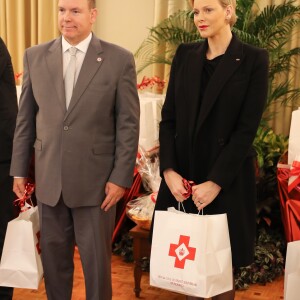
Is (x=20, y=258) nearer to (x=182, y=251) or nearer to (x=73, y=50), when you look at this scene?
(x=182, y=251)

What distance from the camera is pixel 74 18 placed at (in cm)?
227

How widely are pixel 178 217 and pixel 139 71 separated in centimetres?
274

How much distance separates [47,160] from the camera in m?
2.35

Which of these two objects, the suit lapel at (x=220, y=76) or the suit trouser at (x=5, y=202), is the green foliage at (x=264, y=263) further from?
the suit lapel at (x=220, y=76)

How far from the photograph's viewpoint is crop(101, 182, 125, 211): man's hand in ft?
7.76

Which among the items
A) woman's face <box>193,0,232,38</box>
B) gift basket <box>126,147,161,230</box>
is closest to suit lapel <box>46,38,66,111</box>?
woman's face <box>193,0,232,38</box>

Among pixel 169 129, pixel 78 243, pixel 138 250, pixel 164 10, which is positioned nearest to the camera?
pixel 169 129

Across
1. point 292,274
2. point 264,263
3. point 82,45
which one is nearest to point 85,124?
point 82,45

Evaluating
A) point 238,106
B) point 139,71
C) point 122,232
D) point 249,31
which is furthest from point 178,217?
point 139,71

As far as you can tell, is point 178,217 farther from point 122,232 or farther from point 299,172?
point 122,232

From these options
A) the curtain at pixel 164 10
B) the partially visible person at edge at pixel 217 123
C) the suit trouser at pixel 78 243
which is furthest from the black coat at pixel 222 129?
the curtain at pixel 164 10

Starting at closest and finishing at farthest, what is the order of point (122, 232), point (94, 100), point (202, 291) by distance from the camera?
point (202, 291), point (94, 100), point (122, 232)

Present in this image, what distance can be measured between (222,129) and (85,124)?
60 cm

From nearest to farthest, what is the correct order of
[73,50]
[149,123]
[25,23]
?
[73,50]
[149,123]
[25,23]
